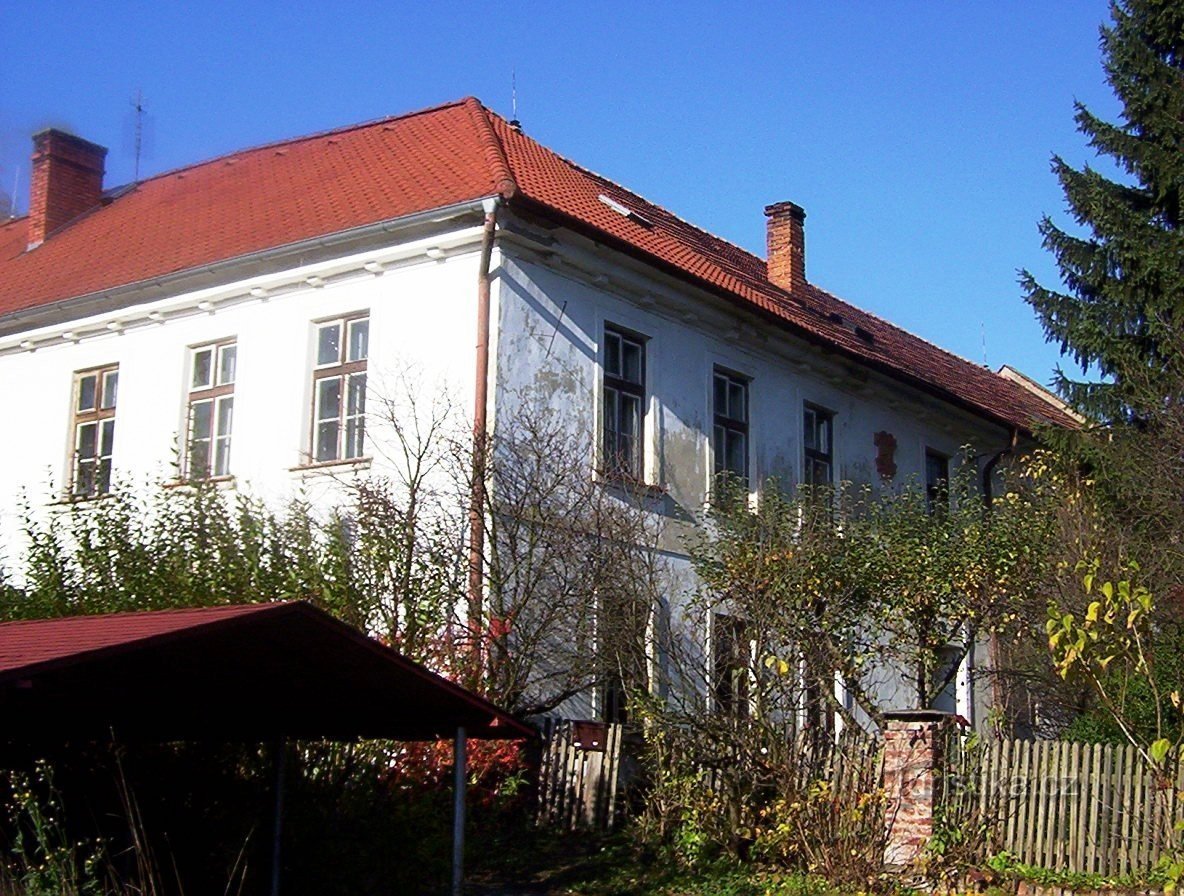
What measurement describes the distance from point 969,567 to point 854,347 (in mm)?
8346

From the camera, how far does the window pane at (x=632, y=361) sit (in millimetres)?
18516

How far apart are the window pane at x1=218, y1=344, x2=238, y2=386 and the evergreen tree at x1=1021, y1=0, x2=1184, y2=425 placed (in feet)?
36.2

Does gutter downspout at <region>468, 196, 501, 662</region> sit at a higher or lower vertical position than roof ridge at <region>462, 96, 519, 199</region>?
lower

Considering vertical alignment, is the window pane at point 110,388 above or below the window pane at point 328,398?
above

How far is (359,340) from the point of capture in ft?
58.4

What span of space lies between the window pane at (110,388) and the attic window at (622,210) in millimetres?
7037

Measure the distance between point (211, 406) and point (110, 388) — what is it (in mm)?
2058

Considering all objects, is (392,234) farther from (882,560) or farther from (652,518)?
(882,560)

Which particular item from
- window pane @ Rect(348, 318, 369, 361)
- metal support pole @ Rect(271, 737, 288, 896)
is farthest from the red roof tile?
window pane @ Rect(348, 318, 369, 361)

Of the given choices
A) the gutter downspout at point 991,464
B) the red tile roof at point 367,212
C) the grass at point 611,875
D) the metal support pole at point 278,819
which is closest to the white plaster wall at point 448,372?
the red tile roof at point 367,212

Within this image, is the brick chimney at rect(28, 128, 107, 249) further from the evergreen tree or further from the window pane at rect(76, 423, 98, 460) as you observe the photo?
the evergreen tree

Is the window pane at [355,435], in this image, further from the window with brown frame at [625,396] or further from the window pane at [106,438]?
the window pane at [106,438]

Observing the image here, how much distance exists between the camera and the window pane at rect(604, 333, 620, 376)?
59.6 feet

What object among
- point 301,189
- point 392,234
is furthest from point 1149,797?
point 301,189
